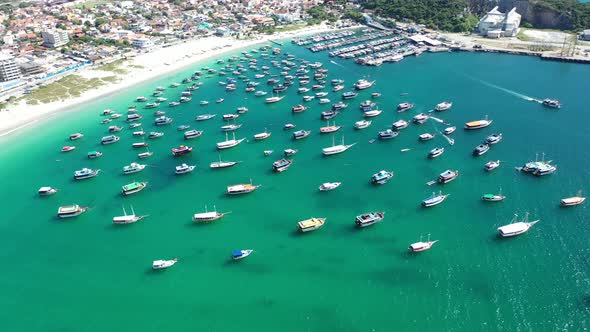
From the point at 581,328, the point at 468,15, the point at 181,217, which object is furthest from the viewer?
the point at 468,15

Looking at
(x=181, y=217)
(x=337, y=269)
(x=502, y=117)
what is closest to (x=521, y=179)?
(x=502, y=117)

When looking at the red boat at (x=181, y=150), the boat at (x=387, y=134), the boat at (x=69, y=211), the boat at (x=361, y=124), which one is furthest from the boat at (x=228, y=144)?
the boat at (x=387, y=134)

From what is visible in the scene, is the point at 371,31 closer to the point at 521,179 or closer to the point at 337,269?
the point at 521,179

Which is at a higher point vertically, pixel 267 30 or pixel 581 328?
pixel 267 30

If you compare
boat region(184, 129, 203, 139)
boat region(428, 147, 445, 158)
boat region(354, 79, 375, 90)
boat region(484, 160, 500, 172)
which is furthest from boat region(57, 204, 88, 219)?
boat region(354, 79, 375, 90)

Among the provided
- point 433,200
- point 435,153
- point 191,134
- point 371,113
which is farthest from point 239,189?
point 371,113

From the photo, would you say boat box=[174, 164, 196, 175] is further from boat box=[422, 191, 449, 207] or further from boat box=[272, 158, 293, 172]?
boat box=[422, 191, 449, 207]
